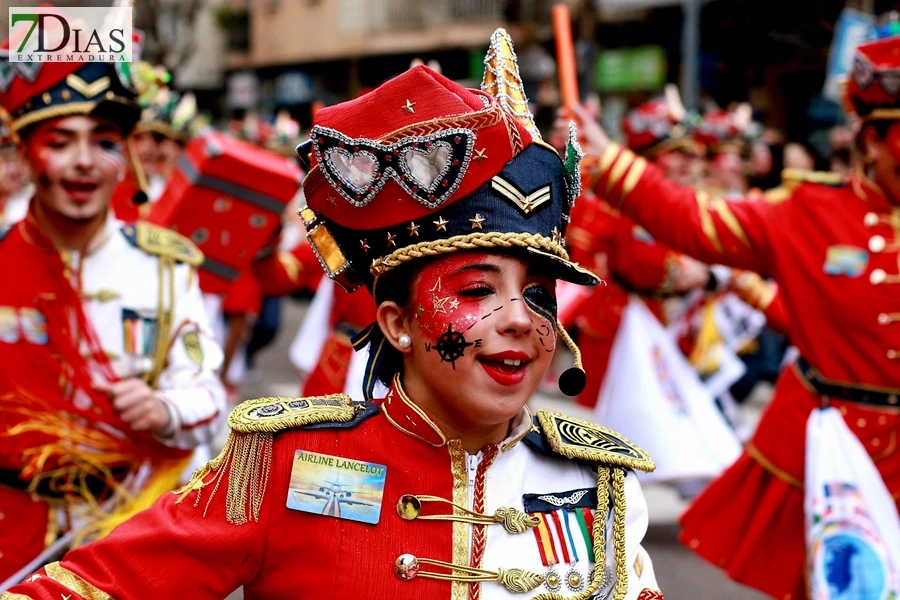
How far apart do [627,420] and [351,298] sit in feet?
6.91

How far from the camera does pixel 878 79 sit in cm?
445

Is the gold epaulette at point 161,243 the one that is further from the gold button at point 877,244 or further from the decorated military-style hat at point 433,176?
the gold button at point 877,244

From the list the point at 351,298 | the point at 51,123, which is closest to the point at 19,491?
the point at 51,123

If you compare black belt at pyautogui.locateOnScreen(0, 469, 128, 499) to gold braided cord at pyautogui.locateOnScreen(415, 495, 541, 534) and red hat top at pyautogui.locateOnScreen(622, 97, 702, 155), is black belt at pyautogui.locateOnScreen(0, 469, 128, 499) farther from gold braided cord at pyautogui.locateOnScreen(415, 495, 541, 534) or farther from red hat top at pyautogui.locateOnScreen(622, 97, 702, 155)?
red hat top at pyautogui.locateOnScreen(622, 97, 702, 155)

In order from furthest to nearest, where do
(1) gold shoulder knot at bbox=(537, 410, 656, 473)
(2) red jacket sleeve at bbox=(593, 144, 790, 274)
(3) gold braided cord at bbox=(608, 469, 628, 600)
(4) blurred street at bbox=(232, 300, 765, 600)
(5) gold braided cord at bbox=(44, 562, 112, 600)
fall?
(4) blurred street at bbox=(232, 300, 765, 600)
(2) red jacket sleeve at bbox=(593, 144, 790, 274)
(1) gold shoulder knot at bbox=(537, 410, 656, 473)
(3) gold braided cord at bbox=(608, 469, 628, 600)
(5) gold braided cord at bbox=(44, 562, 112, 600)

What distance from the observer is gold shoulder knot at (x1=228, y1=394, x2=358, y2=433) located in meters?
2.38

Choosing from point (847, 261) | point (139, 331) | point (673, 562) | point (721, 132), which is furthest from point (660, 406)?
point (139, 331)

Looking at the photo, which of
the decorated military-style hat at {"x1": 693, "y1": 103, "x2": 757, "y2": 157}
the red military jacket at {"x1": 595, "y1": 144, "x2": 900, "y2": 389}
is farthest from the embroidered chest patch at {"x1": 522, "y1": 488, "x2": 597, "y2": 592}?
the decorated military-style hat at {"x1": 693, "y1": 103, "x2": 757, "y2": 157}

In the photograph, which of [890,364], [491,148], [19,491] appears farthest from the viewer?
[890,364]

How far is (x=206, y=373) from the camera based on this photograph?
3.86 m

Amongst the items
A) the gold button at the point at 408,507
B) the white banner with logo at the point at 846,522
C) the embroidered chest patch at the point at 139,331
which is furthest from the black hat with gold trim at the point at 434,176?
the white banner with logo at the point at 846,522

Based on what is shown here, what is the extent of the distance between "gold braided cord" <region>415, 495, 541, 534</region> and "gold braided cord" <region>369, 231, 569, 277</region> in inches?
19.0

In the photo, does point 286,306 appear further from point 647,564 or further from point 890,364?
point 647,564

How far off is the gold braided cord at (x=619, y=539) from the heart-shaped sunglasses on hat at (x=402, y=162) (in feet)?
2.26
